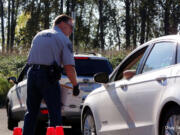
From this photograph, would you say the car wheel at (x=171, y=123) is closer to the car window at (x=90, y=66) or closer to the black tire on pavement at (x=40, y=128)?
the car window at (x=90, y=66)

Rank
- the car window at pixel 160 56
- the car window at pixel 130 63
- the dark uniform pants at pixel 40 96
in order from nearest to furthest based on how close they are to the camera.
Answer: the car window at pixel 160 56
the car window at pixel 130 63
the dark uniform pants at pixel 40 96

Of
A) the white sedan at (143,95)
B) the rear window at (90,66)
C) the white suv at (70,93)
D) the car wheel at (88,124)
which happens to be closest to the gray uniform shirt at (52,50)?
the white sedan at (143,95)

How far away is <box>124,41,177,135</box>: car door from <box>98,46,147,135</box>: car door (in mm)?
169

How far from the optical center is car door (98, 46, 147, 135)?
657 centimetres

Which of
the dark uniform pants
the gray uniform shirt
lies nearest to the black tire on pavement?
the dark uniform pants

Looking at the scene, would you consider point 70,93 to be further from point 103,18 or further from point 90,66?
point 103,18

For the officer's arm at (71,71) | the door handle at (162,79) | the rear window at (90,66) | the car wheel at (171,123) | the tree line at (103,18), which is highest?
the door handle at (162,79)

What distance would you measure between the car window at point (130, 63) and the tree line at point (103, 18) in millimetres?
43502

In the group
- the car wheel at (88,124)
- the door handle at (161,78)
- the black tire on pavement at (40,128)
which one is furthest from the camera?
the black tire on pavement at (40,128)

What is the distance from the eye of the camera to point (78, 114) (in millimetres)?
10484

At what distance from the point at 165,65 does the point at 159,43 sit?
0.45 meters

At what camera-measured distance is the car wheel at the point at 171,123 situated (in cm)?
Result: 530

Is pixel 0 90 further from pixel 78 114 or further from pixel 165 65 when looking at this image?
pixel 165 65

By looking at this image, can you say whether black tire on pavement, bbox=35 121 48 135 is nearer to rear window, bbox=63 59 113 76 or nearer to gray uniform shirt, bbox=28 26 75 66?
rear window, bbox=63 59 113 76
